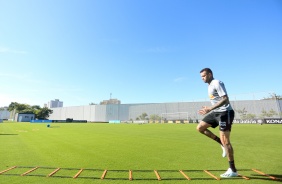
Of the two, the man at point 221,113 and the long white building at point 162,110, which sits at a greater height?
the long white building at point 162,110

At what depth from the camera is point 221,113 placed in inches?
175

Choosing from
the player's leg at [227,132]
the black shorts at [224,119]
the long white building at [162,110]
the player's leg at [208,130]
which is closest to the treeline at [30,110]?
the long white building at [162,110]

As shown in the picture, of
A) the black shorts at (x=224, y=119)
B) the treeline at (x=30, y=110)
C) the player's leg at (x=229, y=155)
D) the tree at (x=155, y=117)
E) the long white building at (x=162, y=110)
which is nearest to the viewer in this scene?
the player's leg at (x=229, y=155)

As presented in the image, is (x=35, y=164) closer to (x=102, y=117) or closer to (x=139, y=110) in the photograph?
(x=139, y=110)

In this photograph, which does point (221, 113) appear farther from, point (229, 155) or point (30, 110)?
point (30, 110)

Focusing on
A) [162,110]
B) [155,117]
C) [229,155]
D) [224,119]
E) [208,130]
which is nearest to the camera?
[229,155]

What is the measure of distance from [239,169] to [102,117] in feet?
376

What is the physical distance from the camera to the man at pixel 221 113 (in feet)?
13.8

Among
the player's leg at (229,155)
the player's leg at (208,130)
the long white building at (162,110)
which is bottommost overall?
the player's leg at (229,155)

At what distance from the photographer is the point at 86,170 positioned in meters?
4.49

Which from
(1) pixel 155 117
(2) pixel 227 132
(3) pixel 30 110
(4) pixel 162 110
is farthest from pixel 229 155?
(3) pixel 30 110

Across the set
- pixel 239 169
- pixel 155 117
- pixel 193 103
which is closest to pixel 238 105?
pixel 193 103

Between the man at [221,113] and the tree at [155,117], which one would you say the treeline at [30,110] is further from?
the man at [221,113]

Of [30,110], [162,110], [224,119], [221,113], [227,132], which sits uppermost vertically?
[30,110]
